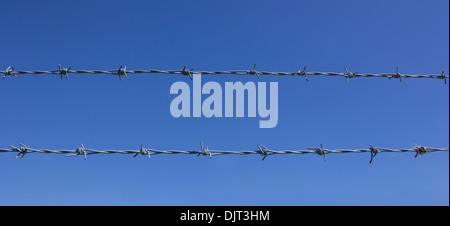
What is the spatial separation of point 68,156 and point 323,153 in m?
1.68

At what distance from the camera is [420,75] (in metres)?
3.20

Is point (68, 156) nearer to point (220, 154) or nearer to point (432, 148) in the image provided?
point (220, 154)

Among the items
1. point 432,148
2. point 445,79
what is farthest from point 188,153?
point 445,79

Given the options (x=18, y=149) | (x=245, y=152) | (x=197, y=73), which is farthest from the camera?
(x=197, y=73)

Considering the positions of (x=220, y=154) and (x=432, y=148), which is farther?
(x=432, y=148)

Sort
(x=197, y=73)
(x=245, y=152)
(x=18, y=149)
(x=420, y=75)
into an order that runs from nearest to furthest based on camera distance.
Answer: (x=18, y=149)
(x=245, y=152)
(x=197, y=73)
(x=420, y=75)

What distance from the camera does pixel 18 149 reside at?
2551 millimetres

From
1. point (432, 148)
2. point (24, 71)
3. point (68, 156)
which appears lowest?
point (68, 156)

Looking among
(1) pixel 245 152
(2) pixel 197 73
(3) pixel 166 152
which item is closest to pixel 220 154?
(1) pixel 245 152

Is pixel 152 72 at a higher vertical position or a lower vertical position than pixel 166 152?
higher

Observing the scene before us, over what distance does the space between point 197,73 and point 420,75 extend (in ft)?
5.73

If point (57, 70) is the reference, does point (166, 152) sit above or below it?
below

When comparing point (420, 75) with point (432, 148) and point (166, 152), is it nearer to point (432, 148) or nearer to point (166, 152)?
point (432, 148)

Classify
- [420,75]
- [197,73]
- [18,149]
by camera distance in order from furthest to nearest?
A: [420,75]
[197,73]
[18,149]
